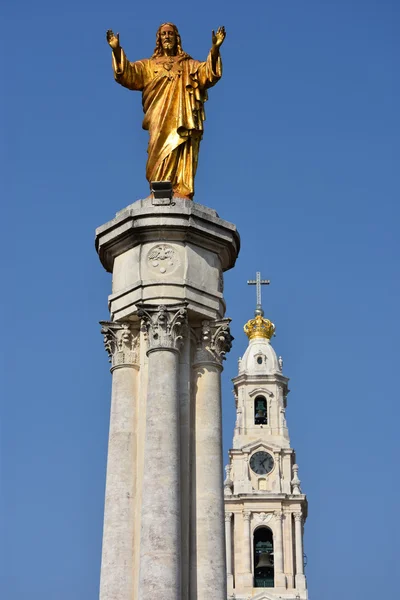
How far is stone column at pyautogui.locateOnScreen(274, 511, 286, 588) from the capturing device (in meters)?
72.4

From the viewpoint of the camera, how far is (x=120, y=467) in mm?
16109

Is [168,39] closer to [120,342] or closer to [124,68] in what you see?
[124,68]

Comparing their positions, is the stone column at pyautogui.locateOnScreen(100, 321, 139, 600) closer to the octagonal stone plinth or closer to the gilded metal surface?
the octagonal stone plinth

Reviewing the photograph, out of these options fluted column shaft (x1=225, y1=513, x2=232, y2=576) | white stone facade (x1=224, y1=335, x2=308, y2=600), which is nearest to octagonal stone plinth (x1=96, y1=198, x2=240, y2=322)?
fluted column shaft (x1=225, y1=513, x2=232, y2=576)

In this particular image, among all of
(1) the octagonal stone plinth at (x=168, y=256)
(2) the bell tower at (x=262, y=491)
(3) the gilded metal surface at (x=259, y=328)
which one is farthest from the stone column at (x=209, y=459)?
(3) the gilded metal surface at (x=259, y=328)

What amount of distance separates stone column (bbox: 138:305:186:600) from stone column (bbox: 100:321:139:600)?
1.80ft

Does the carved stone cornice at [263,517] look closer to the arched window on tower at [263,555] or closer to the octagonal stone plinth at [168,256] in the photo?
the arched window on tower at [263,555]

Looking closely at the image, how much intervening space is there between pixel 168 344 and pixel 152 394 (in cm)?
77

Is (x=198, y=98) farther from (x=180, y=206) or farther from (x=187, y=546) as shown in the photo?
(x=187, y=546)

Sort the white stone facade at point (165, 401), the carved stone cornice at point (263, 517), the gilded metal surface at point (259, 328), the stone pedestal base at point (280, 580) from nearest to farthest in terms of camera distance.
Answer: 1. the white stone facade at point (165, 401)
2. the stone pedestal base at point (280, 580)
3. the carved stone cornice at point (263, 517)
4. the gilded metal surface at point (259, 328)

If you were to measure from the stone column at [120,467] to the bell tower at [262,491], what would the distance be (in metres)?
56.7

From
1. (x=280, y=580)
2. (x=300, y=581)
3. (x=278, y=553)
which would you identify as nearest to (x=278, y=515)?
(x=278, y=553)

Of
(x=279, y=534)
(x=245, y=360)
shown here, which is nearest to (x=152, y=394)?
(x=279, y=534)

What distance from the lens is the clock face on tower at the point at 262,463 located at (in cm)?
7700
